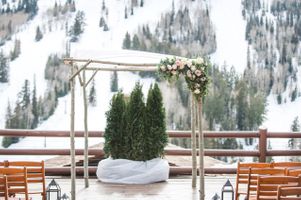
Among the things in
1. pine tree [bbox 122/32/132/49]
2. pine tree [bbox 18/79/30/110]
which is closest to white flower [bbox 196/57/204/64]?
pine tree [bbox 18/79/30/110]

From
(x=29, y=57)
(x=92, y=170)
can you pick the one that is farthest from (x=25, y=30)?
(x=92, y=170)

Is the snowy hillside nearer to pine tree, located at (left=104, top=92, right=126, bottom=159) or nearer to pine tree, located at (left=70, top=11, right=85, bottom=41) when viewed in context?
pine tree, located at (left=70, top=11, right=85, bottom=41)

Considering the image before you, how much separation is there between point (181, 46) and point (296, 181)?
10512cm

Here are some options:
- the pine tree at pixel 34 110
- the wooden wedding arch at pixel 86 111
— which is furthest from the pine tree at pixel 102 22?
the wooden wedding arch at pixel 86 111

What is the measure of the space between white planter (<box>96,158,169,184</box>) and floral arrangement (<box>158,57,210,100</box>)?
195cm

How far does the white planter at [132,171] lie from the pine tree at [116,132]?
0.57 ft

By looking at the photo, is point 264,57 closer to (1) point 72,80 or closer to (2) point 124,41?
(2) point 124,41

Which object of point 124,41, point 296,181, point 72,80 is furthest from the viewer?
point 124,41

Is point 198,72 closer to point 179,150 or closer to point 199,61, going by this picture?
point 199,61

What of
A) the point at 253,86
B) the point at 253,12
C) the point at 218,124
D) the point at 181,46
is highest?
the point at 253,12

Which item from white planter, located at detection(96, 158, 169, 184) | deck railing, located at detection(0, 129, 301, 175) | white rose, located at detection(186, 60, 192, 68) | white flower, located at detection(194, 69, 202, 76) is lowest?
white planter, located at detection(96, 158, 169, 184)

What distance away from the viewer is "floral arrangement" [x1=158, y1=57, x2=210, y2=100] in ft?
25.9

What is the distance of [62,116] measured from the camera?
100438mm

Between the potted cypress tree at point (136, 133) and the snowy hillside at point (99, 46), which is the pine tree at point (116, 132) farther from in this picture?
the snowy hillside at point (99, 46)
